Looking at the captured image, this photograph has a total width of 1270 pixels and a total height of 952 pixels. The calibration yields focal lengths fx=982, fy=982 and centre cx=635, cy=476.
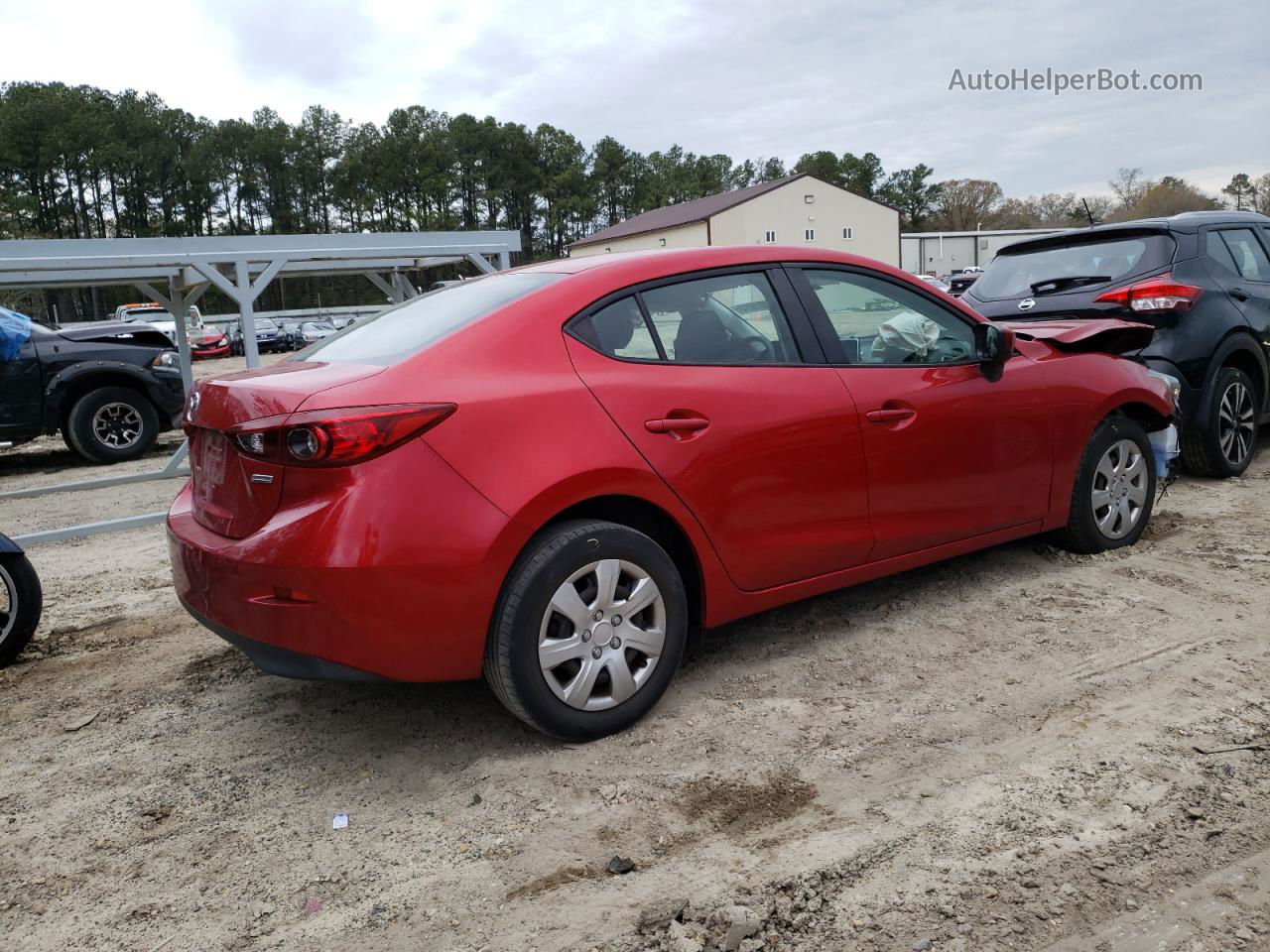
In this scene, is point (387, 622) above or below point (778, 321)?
below

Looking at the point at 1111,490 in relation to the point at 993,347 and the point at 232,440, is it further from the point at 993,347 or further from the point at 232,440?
the point at 232,440

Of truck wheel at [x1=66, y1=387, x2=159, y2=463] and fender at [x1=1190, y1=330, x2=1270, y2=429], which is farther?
truck wheel at [x1=66, y1=387, x2=159, y2=463]

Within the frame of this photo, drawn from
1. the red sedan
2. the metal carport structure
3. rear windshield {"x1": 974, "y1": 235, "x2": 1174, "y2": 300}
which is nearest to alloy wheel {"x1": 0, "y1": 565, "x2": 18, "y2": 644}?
the red sedan

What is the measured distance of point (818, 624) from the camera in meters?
4.10

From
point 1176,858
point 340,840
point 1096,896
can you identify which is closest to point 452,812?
point 340,840

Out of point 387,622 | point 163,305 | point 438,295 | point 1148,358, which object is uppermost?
point 163,305

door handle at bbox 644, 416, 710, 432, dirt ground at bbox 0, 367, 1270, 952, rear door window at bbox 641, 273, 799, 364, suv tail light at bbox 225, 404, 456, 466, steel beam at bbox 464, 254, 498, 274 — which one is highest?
steel beam at bbox 464, 254, 498, 274

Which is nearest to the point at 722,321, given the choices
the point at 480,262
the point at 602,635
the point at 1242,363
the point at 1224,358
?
the point at 602,635

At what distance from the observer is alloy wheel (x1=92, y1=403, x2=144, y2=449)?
10.1 metres

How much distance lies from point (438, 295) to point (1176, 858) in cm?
299

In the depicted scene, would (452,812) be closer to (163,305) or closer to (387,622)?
(387,622)

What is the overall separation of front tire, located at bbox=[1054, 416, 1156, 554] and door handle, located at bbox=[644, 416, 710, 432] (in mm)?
2259

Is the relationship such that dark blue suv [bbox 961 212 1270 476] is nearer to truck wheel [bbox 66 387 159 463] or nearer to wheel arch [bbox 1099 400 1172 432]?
wheel arch [bbox 1099 400 1172 432]

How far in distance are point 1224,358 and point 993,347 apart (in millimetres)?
3162
